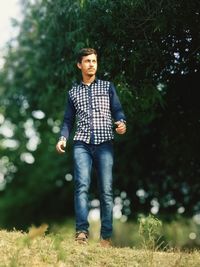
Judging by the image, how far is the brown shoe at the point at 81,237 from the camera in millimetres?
6758

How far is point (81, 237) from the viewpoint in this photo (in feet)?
22.4

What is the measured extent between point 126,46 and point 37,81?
8.71 metres

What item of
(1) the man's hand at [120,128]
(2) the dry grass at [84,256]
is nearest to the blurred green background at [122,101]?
(2) the dry grass at [84,256]

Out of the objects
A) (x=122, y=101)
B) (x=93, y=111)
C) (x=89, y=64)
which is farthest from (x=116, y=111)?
(x=122, y=101)

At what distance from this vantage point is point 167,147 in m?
15.3

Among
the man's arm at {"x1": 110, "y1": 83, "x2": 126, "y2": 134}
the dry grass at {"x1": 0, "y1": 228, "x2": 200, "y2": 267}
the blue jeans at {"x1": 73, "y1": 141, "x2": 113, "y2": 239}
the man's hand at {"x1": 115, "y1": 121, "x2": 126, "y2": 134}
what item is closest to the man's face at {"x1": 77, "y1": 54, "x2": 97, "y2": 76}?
the man's arm at {"x1": 110, "y1": 83, "x2": 126, "y2": 134}

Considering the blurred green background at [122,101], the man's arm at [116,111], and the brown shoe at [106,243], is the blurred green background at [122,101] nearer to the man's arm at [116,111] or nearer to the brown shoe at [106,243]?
the brown shoe at [106,243]

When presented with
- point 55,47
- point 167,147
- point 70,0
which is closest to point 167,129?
point 167,147

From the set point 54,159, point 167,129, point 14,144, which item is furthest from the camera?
point 14,144

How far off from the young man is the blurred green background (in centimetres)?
115

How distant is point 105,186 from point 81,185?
0.31 metres

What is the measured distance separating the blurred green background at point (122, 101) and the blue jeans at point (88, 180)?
1.06 metres

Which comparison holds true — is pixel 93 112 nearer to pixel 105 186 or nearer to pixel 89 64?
pixel 89 64

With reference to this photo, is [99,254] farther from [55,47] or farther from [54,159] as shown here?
[54,159]
